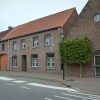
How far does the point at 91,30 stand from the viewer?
26094mm

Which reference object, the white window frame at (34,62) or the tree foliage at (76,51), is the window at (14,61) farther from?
the tree foliage at (76,51)

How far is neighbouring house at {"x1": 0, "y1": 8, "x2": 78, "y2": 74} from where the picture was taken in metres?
32.0

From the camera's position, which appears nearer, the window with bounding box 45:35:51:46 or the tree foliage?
the tree foliage

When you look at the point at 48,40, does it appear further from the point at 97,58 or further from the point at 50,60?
the point at 97,58

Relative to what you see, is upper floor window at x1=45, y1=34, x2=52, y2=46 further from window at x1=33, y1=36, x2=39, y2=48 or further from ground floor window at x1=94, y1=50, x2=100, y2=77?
ground floor window at x1=94, y1=50, x2=100, y2=77

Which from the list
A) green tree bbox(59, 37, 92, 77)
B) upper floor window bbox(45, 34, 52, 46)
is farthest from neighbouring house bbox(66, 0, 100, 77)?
upper floor window bbox(45, 34, 52, 46)

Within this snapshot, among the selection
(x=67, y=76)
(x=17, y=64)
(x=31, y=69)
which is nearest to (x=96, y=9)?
(x=67, y=76)

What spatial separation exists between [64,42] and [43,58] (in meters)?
7.18

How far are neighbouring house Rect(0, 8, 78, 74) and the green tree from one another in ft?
12.8

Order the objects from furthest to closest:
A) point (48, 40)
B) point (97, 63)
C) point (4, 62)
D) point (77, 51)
Result: point (4, 62) → point (48, 40) → point (77, 51) → point (97, 63)

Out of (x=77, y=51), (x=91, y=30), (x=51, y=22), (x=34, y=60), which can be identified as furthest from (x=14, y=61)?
(x=91, y=30)

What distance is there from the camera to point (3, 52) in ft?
146

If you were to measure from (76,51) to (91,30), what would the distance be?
8.47 ft

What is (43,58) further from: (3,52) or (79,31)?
(3,52)
